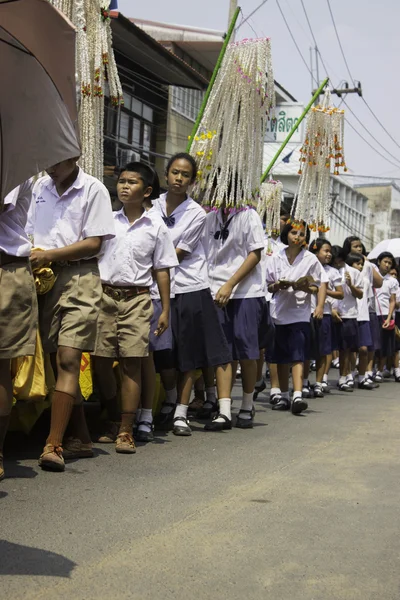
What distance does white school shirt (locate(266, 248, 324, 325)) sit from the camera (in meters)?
9.74

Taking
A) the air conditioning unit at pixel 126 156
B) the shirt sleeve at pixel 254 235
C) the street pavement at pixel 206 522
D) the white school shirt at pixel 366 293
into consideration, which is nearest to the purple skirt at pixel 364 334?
the white school shirt at pixel 366 293

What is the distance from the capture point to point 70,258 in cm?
578

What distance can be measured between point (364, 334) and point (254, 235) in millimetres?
5645

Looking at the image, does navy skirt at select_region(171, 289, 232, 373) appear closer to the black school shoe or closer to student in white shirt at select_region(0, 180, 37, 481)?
the black school shoe

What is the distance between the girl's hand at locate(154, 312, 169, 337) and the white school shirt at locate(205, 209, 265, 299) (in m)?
1.14

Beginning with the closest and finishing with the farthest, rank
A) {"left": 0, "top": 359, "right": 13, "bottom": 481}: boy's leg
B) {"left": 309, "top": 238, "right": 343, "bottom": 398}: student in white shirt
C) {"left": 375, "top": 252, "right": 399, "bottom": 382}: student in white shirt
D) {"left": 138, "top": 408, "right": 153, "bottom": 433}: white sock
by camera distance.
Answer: {"left": 0, "top": 359, "right": 13, "bottom": 481}: boy's leg, {"left": 138, "top": 408, "right": 153, "bottom": 433}: white sock, {"left": 309, "top": 238, "right": 343, "bottom": 398}: student in white shirt, {"left": 375, "top": 252, "right": 399, "bottom": 382}: student in white shirt

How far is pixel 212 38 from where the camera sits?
2583 cm

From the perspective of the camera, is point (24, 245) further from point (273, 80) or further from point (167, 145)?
point (167, 145)

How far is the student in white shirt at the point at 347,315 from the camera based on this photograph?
12.3 metres

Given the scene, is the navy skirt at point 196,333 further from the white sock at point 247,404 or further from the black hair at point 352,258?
the black hair at point 352,258

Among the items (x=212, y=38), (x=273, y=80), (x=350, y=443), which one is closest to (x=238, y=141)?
(x=273, y=80)

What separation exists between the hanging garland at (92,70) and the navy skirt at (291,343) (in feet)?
9.85

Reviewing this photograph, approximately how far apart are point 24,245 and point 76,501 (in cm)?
142

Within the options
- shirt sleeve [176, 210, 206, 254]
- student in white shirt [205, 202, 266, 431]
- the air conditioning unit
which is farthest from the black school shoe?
the air conditioning unit
